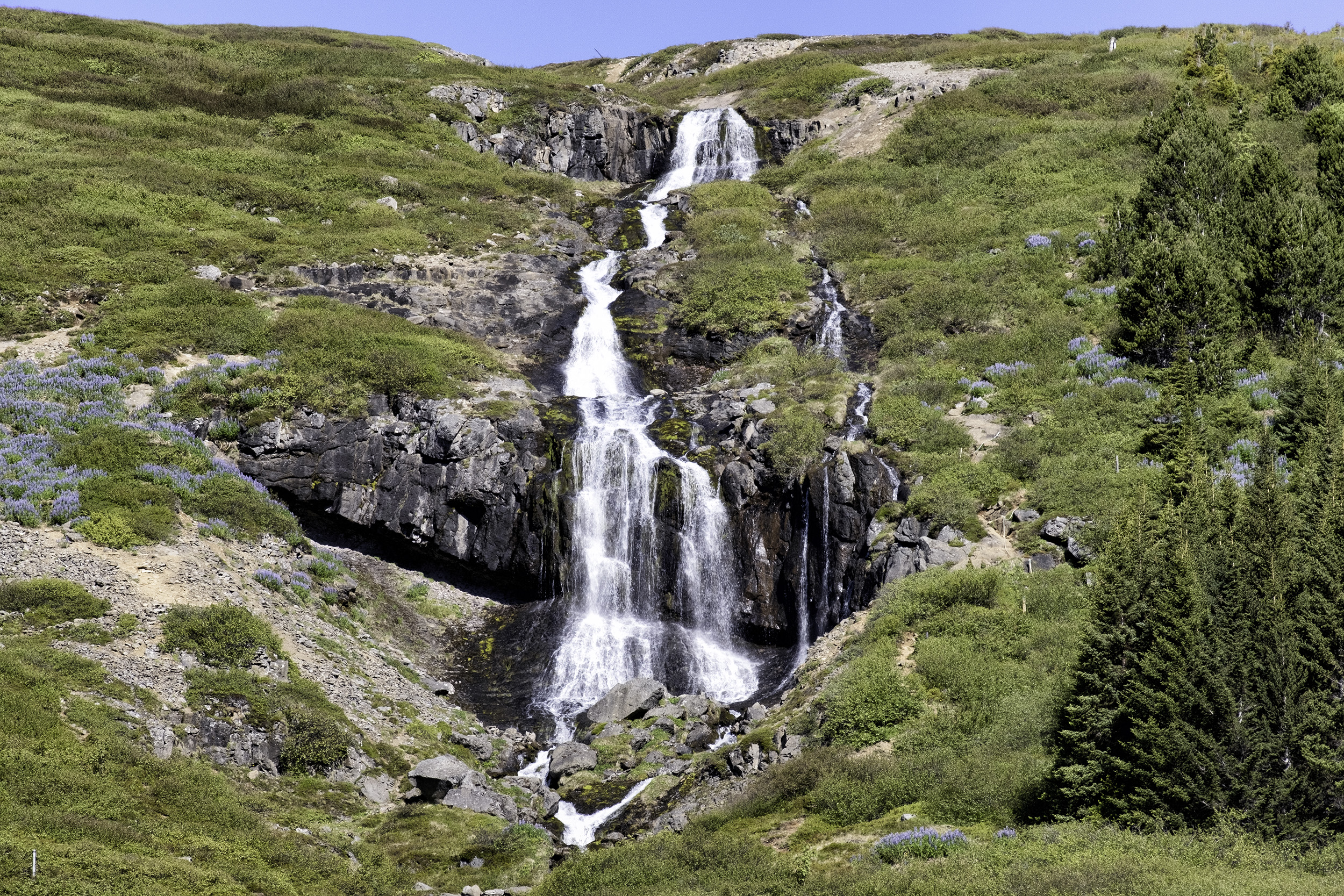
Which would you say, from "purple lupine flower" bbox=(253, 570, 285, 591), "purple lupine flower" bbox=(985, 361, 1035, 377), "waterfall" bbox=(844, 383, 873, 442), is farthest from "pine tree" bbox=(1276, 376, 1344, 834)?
"purple lupine flower" bbox=(253, 570, 285, 591)

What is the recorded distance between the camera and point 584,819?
77.2ft

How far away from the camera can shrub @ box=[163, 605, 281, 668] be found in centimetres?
2402

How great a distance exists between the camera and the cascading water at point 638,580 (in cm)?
3034

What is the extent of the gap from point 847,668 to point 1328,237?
23838 millimetres

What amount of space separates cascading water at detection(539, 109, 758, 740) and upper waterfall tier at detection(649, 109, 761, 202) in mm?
31484

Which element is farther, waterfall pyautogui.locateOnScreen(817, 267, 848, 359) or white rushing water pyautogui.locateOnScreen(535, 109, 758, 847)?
waterfall pyautogui.locateOnScreen(817, 267, 848, 359)

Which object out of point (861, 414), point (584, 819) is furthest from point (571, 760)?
point (861, 414)

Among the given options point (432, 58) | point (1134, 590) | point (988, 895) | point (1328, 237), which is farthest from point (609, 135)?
point (988, 895)

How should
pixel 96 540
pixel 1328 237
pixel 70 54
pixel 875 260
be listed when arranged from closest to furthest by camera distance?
1. pixel 96 540
2. pixel 1328 237
3. pixel 875 260
4. pixel 70 54

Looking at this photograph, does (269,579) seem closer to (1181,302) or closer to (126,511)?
(126,511)

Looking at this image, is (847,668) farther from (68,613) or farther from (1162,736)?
(68,613)

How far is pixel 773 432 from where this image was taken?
34.5 metres

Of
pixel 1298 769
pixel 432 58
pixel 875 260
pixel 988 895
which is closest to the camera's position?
pixel 988 895

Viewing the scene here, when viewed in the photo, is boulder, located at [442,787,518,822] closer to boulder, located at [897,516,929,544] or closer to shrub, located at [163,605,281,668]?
shrub, located at [163,605,281,668]
